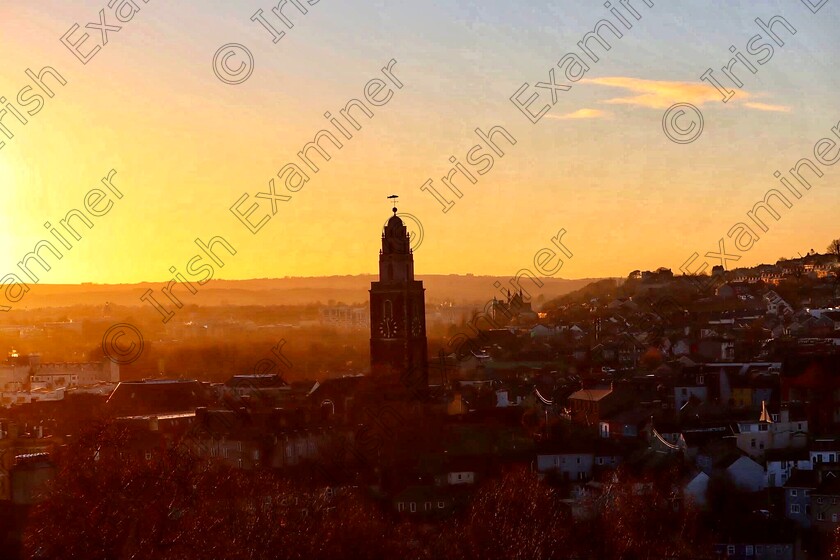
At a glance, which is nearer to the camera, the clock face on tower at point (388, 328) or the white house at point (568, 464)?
the white house at point (568, 464)

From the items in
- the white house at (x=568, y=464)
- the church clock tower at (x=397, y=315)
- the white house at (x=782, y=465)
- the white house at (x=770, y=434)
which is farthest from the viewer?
the church clock tower at (x=397, y=315)

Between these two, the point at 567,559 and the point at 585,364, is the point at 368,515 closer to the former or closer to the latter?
the point at 567,559

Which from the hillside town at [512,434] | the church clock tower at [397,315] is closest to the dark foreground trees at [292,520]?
the hillside town at [512,434]

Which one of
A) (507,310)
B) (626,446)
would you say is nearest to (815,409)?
(626,446)

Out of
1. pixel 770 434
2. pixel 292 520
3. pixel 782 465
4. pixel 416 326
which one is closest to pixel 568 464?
pixel 782 465

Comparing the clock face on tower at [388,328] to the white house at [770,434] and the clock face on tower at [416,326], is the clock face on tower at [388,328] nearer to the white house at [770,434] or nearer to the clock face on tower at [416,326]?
the clock face on tower at [416,326]

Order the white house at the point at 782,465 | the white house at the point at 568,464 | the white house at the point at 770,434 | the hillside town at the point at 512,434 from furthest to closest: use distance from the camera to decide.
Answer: the white house at the point at 770,434 → the white house at the point at 568,464 → the white house at the point at 782,465 → the hillside town at the point at 512,434

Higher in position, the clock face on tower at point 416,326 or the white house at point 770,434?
the clock face on tower at point 416,326

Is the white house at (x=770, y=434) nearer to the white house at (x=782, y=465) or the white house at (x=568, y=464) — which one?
the white house at (x=782, y=465)

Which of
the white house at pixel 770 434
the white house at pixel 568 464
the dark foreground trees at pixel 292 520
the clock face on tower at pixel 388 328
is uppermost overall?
the clock face on tower at pixel 388 328
